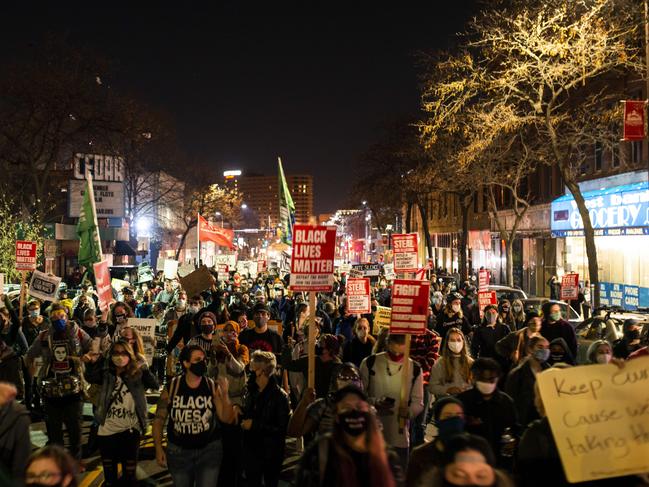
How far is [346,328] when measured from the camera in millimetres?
12531

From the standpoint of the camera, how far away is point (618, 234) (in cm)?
2591

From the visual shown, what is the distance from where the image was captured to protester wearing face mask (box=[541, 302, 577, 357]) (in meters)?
9.96

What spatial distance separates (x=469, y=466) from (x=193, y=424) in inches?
115

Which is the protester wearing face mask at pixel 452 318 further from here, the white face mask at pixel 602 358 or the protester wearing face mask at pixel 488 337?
the white face mask at pixel 602 358

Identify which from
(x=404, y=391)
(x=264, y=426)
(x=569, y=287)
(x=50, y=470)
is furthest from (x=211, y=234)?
(x=50, y=470)

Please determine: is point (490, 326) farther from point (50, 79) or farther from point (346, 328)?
point (50, 79)

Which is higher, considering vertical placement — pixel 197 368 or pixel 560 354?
pixel 197 368

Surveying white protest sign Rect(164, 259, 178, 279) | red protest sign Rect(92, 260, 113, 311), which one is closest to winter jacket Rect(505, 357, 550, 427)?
red protest sign Rect(92, 260, 113, 311)

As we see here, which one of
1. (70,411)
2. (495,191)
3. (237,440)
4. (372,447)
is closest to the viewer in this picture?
(372,447)

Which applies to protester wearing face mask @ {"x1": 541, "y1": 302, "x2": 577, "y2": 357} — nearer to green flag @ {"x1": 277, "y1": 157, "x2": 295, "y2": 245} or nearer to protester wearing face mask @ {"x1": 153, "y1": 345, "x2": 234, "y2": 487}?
protester wearing face mask @ {"x1": 153, "y1": 345, "x2": 234, "y2": 487}

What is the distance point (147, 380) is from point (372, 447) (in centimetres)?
357

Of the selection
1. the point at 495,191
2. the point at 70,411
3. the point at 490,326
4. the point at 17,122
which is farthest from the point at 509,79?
the point at 495,191

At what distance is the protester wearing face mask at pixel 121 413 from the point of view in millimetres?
6516

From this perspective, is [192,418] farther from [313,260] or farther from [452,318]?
[452,318]
